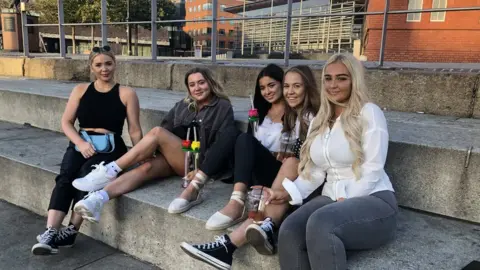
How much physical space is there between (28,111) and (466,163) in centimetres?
512

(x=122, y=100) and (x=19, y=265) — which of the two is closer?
(x=19, y=265)

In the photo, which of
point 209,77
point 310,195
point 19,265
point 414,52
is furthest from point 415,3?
point 19,265

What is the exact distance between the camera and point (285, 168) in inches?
97.3

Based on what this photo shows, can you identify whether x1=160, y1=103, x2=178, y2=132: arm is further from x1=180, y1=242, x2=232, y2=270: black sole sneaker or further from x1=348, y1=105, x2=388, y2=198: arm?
x1=348, y1=105, x2=388, y2=198: arm

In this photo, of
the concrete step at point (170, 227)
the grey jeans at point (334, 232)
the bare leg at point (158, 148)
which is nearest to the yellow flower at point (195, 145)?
the bare leg at point (158, 148)

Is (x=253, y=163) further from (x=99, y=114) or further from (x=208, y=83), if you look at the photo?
(x=99, y=114)

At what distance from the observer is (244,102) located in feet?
15.3

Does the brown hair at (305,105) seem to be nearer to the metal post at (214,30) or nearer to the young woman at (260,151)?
the young woman at (260,151)

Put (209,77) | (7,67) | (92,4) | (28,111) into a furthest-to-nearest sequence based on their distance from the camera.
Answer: (92,4), (7,67), (28,111), (209,77)

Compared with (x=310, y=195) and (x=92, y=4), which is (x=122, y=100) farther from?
(x=92, y=4)

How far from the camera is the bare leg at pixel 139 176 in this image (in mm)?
2797

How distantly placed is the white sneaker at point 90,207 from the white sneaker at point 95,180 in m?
0.11

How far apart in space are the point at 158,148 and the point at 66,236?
2.93ft

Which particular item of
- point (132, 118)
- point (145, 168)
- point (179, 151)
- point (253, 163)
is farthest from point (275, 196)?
point (132, 118)
